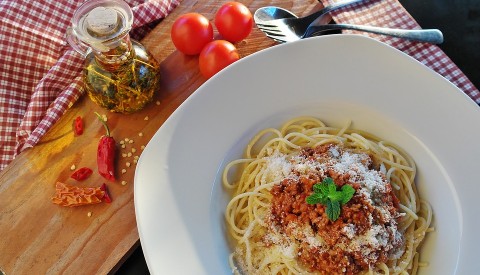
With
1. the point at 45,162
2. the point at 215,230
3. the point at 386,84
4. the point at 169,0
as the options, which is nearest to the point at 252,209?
the point at 215,230

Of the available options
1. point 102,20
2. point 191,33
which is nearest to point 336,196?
point 191,33

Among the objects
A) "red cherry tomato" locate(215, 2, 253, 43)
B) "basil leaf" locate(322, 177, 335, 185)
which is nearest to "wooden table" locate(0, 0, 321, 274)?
"red cherry tomato" locate(215, 2, 253, 43)

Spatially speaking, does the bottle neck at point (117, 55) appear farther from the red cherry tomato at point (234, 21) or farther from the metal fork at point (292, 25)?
the metal fork at point (292, 25)

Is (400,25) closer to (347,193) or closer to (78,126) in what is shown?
(347,193)

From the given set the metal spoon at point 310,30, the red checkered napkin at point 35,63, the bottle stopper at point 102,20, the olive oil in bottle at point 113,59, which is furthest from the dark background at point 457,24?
the bottle stopper at point 102,20

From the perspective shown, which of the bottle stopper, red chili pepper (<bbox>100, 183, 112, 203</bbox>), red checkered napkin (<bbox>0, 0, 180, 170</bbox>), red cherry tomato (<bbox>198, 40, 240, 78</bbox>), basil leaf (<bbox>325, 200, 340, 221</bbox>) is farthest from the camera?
red checkered napkin (<bbox>0, 0, 180, 170</bbox>)

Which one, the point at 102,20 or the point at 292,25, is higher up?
the point at 102,20

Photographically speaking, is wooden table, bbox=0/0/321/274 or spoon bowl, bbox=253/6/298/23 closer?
wooden table, bbox=0/0/321/274

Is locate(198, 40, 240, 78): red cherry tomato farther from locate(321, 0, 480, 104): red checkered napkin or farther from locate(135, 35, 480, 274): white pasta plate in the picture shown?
locate(321, 0, 480, 104): red checkered napkin
